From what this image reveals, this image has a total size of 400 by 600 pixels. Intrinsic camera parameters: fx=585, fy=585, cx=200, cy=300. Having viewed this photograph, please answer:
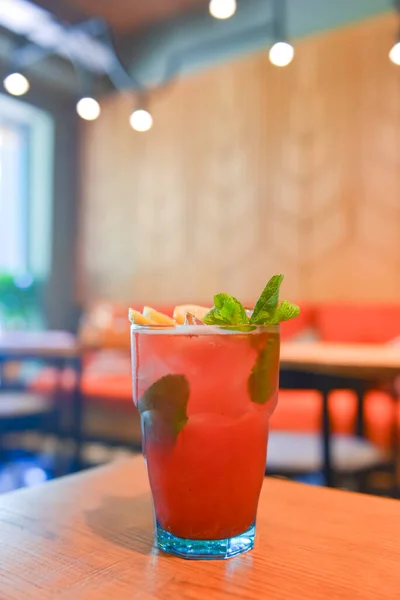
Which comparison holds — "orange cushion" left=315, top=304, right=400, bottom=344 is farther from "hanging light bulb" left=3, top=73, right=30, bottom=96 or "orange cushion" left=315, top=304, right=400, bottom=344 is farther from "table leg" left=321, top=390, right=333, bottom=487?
"hanging light bulb" left=3, top=73, right=30, bottom=96

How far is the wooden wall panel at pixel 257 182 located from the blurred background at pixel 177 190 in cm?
1

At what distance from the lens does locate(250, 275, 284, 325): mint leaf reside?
0.54 meters

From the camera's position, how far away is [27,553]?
522mm

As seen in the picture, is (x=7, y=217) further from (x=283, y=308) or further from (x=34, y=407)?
(x=283, y=308)

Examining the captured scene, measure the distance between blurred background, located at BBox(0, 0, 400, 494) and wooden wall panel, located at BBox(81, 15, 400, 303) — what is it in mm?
13

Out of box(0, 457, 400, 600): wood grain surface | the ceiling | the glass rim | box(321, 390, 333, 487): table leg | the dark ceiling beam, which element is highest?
the ceiling

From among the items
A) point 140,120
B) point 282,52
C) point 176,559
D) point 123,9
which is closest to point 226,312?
point 176,559

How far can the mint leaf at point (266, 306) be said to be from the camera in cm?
54

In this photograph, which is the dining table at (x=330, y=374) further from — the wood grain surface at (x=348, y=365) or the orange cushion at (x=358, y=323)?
the orange cushion at (x=358, y=323)

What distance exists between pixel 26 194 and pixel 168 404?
5.23 meters

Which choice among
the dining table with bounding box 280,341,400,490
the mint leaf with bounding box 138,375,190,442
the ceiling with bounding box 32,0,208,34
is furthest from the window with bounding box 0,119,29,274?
the mint leaf with bounding box 138,375,190,442

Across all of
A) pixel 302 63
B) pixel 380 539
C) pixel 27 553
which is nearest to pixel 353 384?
pixel 380 539

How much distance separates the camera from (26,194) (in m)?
5.43

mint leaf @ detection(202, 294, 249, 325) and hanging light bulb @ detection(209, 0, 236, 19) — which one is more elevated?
hanging light bulb @ detection(209, 0, 236, 19)
